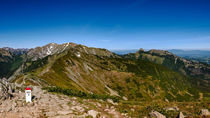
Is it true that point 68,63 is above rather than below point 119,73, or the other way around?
above

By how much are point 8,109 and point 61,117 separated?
8979 millimetres

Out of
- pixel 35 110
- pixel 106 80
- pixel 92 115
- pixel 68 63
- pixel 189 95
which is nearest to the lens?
pixel 35 110

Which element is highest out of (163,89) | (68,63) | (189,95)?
(68,63)

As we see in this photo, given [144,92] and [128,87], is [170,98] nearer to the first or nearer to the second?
[144,92]

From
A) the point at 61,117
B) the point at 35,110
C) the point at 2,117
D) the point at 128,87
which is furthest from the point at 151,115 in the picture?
the point at 128,87

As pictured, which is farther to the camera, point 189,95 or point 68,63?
point 189,95

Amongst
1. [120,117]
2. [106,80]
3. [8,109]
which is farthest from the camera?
[106,80]

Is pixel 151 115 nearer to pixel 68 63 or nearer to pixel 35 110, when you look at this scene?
pixel 35 110

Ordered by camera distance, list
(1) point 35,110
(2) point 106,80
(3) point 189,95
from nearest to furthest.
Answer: (1) point 35,110, (2) point 106,80, (3) point 189,95

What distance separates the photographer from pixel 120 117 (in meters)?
28.4

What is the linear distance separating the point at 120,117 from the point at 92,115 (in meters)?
6.90

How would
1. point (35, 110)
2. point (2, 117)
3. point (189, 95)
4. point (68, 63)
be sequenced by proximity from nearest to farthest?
point (2, 117), point (35, 110), point (68, 63), point (189, 95)

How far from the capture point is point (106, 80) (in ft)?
524

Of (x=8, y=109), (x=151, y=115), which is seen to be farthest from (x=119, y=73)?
(x=8, y=109)
